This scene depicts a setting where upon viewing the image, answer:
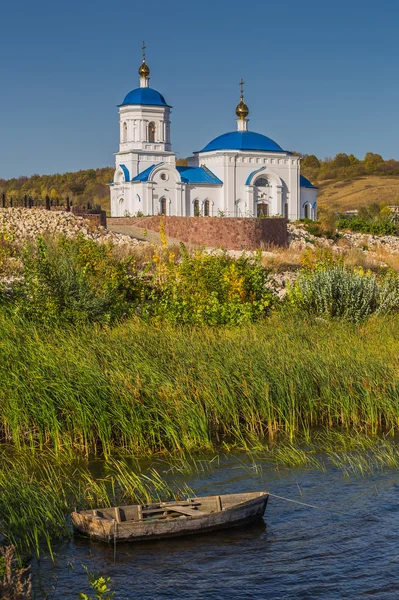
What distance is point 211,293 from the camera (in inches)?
557

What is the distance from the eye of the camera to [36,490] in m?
7.15

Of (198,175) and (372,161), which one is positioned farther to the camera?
(372,161)

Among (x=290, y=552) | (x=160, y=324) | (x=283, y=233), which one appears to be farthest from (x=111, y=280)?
(x=283, y=233)

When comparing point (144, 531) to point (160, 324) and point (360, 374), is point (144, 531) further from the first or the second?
point (160, 324)

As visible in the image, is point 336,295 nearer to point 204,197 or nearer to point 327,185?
point 204,197

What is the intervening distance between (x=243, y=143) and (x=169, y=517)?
43956mm

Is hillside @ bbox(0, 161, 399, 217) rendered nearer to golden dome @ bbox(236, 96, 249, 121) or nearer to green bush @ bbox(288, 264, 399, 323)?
golden dome @ bbox(236, 96, 249, 121)

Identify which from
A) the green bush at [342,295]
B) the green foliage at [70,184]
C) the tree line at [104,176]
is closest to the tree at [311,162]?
the tree line at [104,176]

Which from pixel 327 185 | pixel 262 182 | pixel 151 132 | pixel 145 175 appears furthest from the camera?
pixel 327 185

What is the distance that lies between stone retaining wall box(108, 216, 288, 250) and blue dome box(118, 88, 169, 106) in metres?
19.0

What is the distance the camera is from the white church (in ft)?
154

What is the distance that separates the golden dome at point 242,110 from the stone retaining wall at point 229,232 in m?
21.4

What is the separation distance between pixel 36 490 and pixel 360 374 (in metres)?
4.32

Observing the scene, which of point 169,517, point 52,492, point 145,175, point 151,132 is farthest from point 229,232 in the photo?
point 169,517
